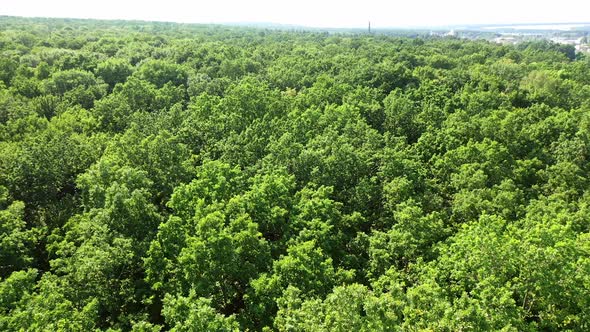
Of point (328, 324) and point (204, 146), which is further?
point (204, 146)

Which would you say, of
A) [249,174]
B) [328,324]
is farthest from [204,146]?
[328,324]

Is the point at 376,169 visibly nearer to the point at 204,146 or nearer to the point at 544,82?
the point at 204,146

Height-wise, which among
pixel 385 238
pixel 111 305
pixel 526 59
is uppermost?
pixel 526 59

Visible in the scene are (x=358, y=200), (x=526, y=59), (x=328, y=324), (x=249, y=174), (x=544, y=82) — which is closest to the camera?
(x=328, y=324)

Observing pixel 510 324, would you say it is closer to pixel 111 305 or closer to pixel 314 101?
pixel 111 305

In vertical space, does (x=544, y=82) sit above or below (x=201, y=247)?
above

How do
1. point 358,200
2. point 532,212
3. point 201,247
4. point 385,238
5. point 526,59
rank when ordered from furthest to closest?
point 526,59 < point 358,200 < point 532,212 < point 385,238 < point 201,247
